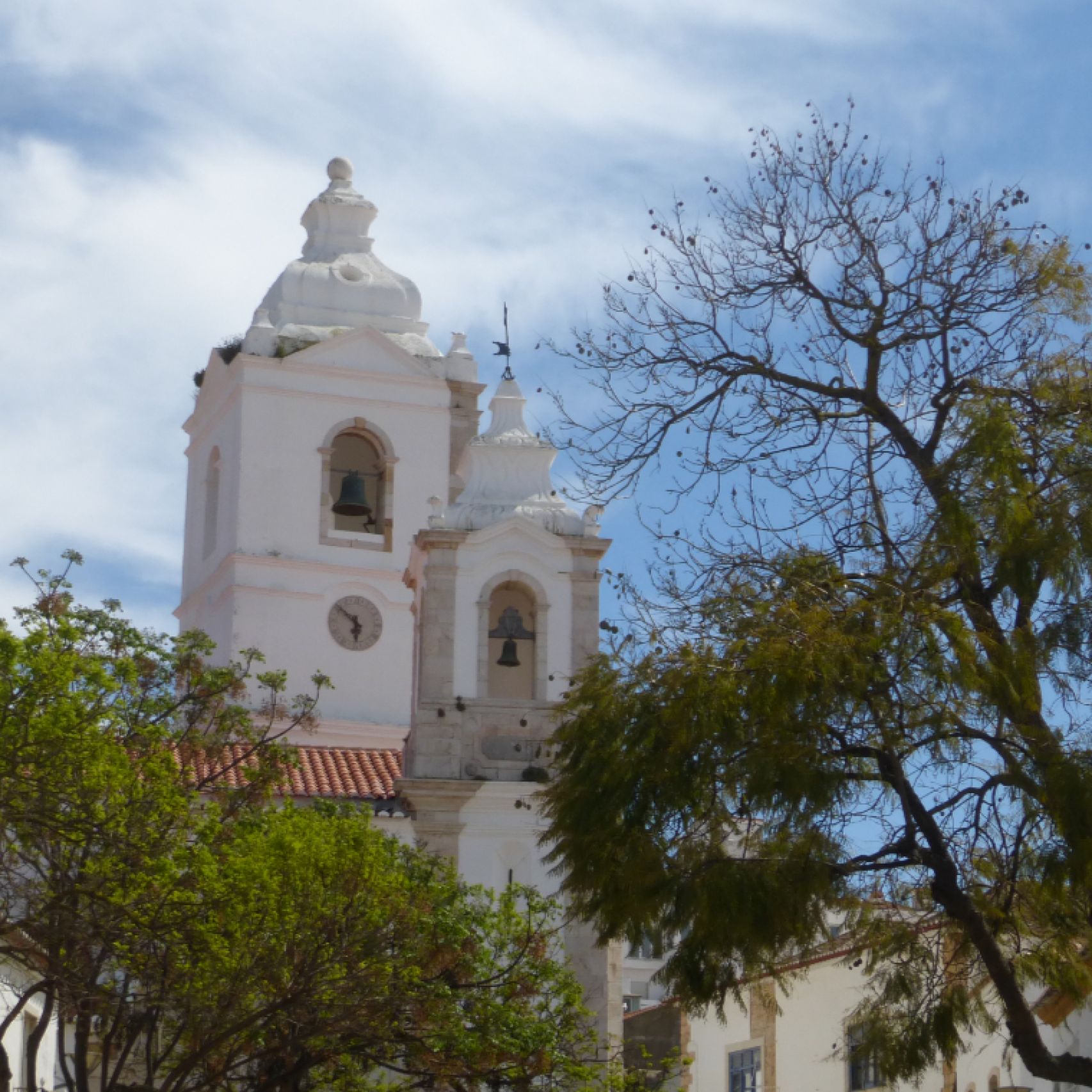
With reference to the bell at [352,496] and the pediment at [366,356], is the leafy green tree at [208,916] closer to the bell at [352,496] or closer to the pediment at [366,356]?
the bell at [352,496]

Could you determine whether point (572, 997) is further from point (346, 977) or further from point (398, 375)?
point (398, 375)

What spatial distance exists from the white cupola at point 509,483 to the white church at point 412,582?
0.11 ft

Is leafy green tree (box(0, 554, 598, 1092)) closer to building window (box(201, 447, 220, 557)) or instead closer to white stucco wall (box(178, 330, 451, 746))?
white stucco wall (box(178, 330, 451, 746))

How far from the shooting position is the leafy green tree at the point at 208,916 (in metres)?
15.2

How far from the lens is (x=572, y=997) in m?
20.4

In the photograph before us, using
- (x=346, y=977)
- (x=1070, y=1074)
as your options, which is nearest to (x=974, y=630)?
(x=1070, y=1074)

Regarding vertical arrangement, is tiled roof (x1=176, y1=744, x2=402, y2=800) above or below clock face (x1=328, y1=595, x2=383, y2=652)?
below

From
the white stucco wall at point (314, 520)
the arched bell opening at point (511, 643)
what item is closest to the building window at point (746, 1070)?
the arched bell opening at point (511, 643)

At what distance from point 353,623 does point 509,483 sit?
5667 mm

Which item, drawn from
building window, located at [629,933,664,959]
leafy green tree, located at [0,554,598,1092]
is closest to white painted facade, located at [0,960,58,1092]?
leafy green tree, located at [0,554,598,1092]

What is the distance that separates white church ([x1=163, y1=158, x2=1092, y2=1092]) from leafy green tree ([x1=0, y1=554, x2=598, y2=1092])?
434cm

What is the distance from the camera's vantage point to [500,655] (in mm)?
27922

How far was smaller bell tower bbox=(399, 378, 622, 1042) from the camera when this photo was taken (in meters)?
26.2

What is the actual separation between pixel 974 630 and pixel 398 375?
2307 cm
